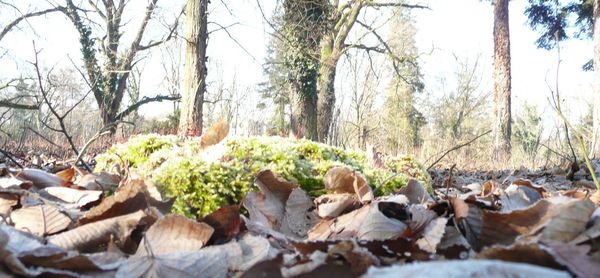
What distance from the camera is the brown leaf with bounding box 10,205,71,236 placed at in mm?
1162

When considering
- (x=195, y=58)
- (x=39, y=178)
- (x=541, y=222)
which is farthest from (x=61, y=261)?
(x=195, y=58)

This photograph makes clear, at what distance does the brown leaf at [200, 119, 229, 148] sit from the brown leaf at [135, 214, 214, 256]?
100 centimetres

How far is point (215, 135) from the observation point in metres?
2.05

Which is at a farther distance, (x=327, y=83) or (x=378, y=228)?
(x=327, y=83)

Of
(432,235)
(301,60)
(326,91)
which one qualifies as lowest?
(432,235)

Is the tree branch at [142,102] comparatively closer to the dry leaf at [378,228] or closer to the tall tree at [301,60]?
the tall tree at [301,60]

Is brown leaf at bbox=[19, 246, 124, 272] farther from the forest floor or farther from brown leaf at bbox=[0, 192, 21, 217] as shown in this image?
brown leaf at bbox=[0, 192, 21, 217]

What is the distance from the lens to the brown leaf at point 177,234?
1.02 m

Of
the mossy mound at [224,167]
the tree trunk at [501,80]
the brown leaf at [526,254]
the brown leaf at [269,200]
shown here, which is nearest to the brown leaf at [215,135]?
the mossy mound at [224,167]

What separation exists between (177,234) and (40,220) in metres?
0.43

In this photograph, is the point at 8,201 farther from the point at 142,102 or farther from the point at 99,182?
the point at 142,102

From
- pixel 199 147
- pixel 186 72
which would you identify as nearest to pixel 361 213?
Answer: pixel 199 147

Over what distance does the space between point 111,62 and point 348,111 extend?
528 inches

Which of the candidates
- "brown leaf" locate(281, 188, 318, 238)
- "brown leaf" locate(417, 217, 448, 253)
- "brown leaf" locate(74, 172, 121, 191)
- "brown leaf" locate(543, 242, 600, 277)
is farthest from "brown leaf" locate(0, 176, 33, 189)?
"brown leaf" locate(543, 242, 600, 277)
